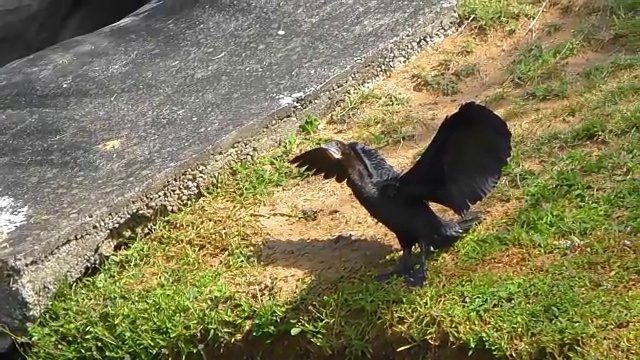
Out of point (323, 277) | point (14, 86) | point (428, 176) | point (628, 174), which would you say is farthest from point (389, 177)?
point (14, 86)

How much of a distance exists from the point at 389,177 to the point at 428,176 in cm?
18

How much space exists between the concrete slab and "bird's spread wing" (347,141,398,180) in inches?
32.8

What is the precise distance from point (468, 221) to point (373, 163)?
0.36 metres

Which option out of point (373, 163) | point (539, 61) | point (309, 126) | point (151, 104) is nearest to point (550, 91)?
point (539, 61)

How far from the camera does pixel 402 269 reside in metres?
3.23

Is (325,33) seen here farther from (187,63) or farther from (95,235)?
(95,235)

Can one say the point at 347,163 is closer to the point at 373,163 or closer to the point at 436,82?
the point at 373,163

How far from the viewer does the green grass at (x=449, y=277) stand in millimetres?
2955

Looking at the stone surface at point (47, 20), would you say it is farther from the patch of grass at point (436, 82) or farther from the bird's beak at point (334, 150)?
the bird's beak at point (334, 150)

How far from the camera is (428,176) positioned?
3139mm

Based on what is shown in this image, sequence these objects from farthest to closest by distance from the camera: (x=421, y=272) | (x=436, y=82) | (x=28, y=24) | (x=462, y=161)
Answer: (x=28, y=24)
(x=436, y=82)
(x=421, y=272)
(x=462, y=161)

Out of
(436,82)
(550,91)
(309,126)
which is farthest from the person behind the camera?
(436,82)

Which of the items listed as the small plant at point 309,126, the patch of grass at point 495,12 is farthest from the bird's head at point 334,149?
the patch of grass at point 495,12

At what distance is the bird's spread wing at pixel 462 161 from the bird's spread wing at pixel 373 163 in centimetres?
12
